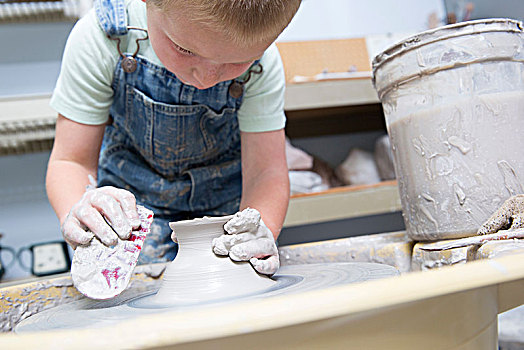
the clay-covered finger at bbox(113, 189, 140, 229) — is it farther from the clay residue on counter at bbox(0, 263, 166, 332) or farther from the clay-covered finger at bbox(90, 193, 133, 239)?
the clay residue on counter at bbox(0, 263, 166, 332)

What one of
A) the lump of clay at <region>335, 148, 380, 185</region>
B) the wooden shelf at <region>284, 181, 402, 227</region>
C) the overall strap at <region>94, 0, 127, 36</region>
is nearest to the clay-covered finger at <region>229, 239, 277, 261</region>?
the overall strap at <region>94, 0, 127, 36</region>

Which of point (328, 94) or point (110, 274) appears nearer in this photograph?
point (110, 274)

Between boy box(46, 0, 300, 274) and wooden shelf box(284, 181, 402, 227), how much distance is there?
1.96 ft

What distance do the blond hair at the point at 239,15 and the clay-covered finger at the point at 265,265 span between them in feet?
0.93

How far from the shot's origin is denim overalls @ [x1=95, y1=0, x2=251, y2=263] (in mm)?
843

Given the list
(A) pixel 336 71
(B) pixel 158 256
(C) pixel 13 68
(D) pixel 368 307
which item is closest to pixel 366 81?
(A) pixel 336 71

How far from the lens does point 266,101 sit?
2.96ft

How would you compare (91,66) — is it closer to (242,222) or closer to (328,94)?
(242,222)

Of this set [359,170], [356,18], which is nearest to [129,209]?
[359,170]

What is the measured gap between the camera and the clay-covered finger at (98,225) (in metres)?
0.58

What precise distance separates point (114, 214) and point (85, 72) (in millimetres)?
340

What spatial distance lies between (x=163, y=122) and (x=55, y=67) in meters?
1.35

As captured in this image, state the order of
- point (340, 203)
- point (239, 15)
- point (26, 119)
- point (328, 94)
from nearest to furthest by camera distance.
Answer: point (239, 15) → point (26, 119) → point (340, 203) → point (328, 94)

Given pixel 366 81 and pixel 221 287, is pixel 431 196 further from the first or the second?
pixel 366 81
